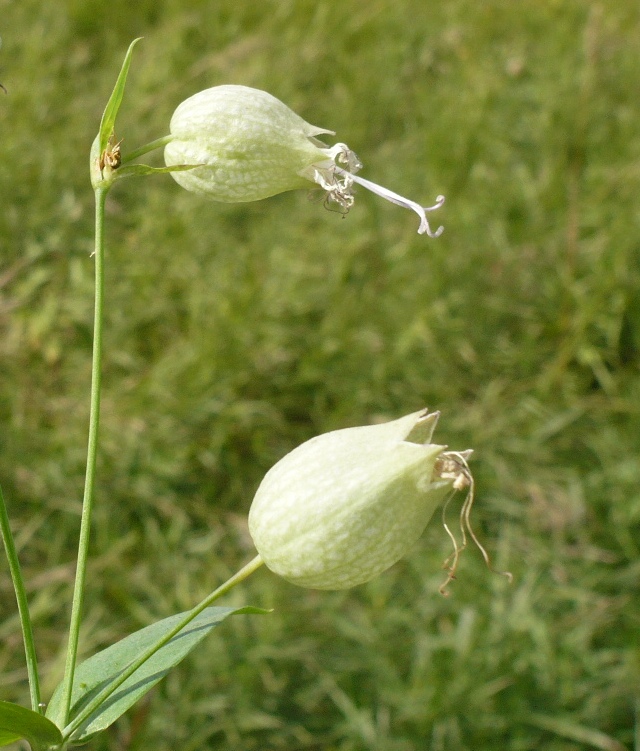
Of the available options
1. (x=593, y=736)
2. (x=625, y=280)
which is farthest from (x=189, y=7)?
(x=593, y=736)

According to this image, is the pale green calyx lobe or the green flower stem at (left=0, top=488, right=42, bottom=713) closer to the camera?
→ the green flower stem at (left=0, top=488, right=42, bottom=713)

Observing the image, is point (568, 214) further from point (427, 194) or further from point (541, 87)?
point (541, 87)

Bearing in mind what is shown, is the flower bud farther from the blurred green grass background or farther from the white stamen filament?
the blurred green grass background

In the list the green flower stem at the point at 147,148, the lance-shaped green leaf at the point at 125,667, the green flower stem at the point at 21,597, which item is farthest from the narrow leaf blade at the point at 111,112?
the lance-shaped green leaf at the point at 125,667

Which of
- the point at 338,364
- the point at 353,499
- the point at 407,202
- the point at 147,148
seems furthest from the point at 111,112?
the point at 338,364

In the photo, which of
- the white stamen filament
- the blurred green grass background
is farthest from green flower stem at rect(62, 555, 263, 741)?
the blurred green grass background
